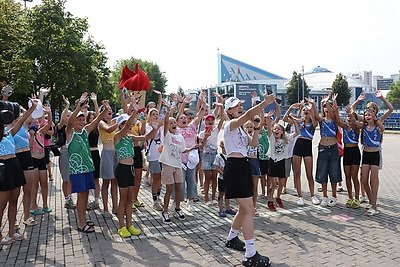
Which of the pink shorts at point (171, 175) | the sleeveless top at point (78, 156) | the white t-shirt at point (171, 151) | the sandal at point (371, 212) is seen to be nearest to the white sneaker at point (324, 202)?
the sandal at point (371, 212)

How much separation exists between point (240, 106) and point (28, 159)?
3620 mm

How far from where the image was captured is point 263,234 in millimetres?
5246

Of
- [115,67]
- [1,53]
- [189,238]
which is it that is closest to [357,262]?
[189,238]

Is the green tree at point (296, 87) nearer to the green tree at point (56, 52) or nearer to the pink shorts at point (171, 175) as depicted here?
the green tree at point (56, 52)

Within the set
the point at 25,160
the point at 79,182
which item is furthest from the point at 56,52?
the point at 79,182

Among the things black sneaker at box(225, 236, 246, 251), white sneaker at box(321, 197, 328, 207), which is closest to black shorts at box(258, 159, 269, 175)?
white sneaker at box(321, 197, 328, 207)

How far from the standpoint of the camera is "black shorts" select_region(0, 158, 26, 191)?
4.68 metres

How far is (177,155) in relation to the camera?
601 centimetres

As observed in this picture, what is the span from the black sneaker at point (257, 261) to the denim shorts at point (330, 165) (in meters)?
3.17

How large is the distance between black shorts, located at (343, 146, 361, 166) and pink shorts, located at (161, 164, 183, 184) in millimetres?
3353

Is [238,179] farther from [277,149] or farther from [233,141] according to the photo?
[277,149]

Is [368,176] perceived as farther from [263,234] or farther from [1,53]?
[1,53]

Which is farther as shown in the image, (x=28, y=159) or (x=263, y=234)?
(x=28, y=159)

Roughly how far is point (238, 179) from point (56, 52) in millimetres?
22946
